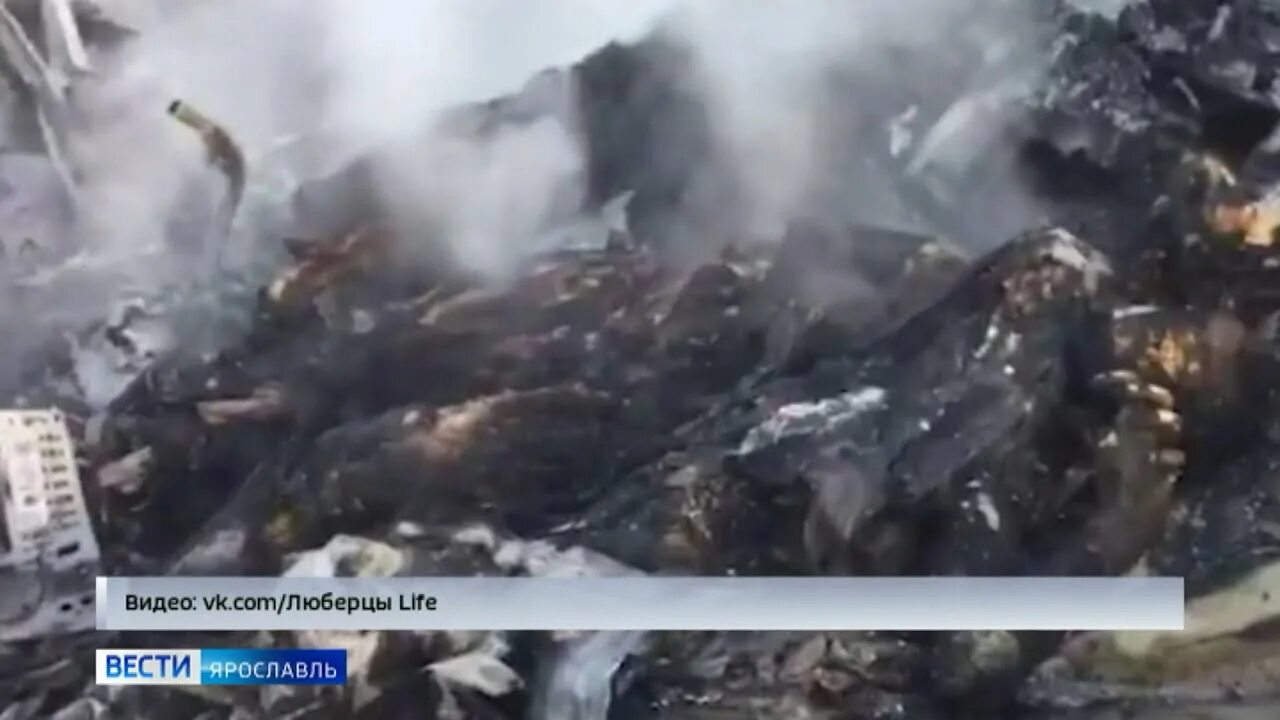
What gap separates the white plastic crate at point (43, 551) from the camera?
1.57 m

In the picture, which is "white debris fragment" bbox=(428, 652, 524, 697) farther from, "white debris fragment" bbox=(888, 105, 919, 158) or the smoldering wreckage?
"white debris fragment" bbox=(888, 105, 919, 158)

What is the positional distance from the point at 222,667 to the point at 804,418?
773 mm

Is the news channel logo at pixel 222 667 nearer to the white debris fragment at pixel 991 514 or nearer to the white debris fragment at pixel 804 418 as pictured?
the white debris fragment at pixel 804 418

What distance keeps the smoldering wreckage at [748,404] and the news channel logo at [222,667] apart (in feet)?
0.07

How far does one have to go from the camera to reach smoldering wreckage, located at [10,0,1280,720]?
61.2 inches

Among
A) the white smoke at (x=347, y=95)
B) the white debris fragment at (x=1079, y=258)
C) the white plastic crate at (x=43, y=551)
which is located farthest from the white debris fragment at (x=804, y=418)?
the white plastic crate at (x=43, y=551)

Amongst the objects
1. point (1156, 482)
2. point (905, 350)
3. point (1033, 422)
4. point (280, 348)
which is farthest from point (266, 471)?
point (1156, 482)

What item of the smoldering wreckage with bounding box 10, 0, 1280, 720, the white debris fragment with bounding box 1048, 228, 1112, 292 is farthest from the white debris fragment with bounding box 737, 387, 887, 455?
the white debris fragment with bounding box 1048, 228, 1112, 292

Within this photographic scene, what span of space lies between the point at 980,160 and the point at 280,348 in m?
0.89

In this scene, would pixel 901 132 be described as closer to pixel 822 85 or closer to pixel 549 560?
pixel 822 85

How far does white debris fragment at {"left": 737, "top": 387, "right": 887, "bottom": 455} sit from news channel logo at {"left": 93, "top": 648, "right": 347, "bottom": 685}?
0.57 m

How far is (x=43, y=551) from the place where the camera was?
5.17 ft

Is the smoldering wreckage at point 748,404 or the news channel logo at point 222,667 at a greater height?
the smoldering wreckage at point 748,404

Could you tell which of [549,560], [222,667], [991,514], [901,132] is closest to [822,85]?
[901,132]
